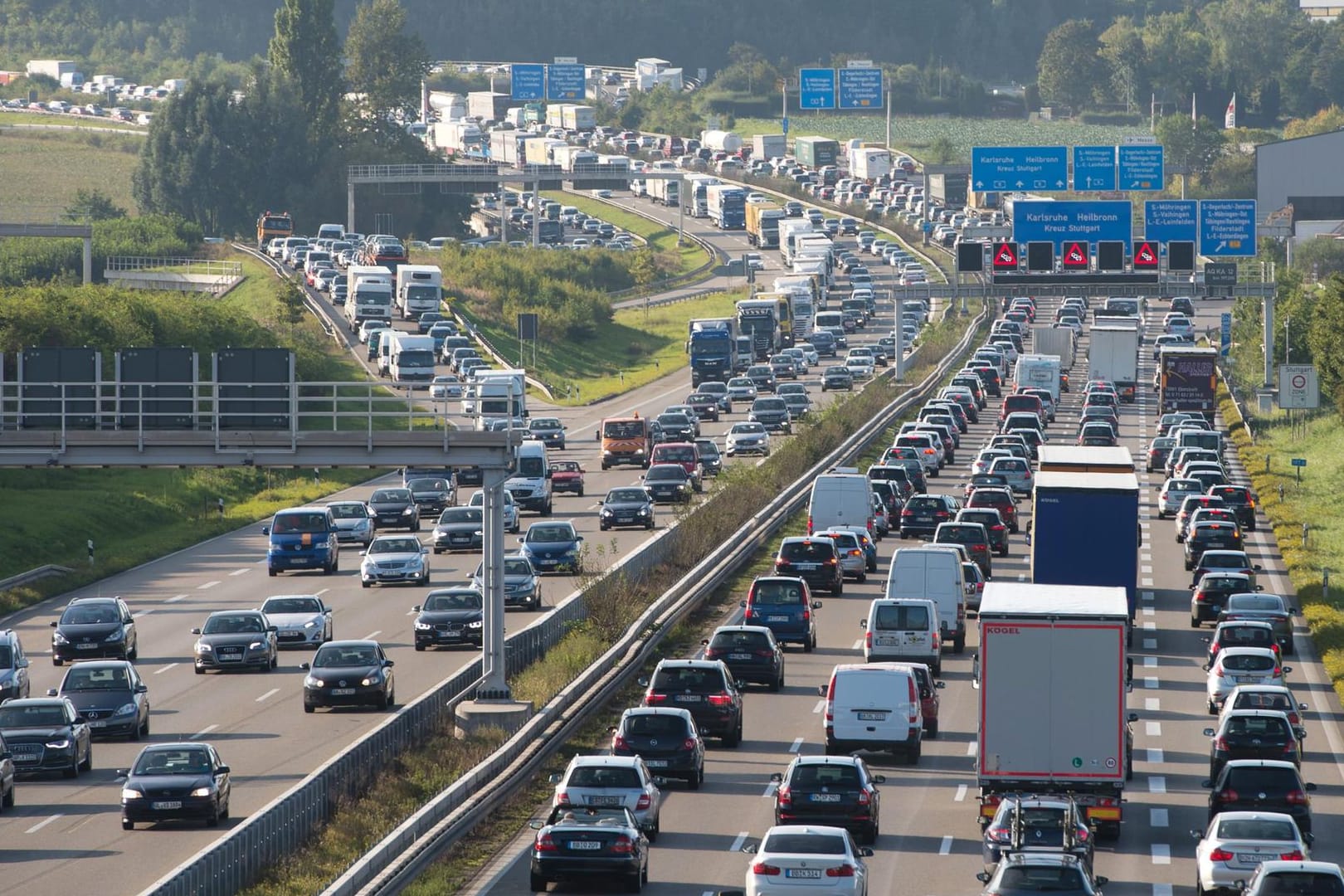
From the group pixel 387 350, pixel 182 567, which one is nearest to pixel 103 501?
pixel 182 567

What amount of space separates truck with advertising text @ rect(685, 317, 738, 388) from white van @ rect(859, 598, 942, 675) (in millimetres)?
59473

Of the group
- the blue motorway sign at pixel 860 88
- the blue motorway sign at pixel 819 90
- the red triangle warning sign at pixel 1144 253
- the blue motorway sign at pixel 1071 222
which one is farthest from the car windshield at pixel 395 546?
the blue motorway sign at pixel 860 88

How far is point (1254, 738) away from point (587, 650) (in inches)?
516

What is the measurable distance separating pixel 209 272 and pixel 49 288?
42.1m

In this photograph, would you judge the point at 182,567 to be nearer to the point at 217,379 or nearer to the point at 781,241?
the point at 217,379

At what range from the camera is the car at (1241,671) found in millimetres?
36594

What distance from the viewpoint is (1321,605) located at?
46.7 metres

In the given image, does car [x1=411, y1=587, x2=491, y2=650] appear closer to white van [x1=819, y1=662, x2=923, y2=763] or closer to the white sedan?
white van [x1=819, y1=662, x2=923, y2=763]

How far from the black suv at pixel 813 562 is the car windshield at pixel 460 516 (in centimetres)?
1067

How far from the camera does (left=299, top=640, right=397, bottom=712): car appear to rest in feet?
120

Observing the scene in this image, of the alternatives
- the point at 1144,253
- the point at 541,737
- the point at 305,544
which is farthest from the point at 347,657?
the point at 1144,253

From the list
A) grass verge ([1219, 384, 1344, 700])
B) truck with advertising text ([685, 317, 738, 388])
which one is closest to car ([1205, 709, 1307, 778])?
grass verge ([1219, 384, 1344, 700])

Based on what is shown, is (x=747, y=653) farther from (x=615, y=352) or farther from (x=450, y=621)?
(x=615, y=352)

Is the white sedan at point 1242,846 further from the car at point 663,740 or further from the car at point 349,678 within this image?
the car at point 349,678
